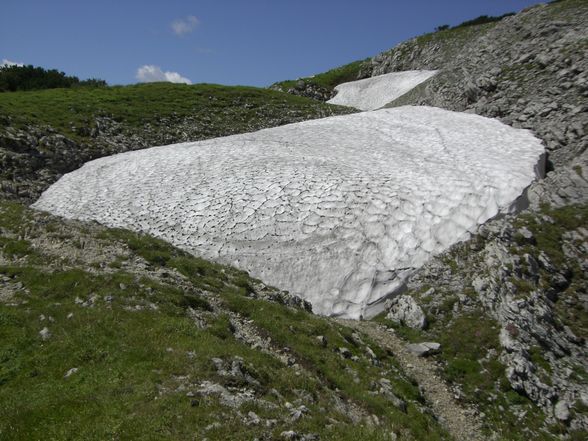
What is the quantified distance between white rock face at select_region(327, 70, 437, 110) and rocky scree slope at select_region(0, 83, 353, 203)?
41.3ft

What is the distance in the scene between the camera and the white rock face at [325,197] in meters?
25.7

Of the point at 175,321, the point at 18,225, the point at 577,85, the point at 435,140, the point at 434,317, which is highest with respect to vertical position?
the point at 577,85

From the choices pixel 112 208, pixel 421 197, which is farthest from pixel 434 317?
pixel 112 208

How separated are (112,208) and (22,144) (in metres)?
14.2

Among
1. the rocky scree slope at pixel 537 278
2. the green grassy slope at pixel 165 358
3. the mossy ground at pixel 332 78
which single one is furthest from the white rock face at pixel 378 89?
the green grassy slope at pixel 165 358

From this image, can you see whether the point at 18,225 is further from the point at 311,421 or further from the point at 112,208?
the point at 311,421

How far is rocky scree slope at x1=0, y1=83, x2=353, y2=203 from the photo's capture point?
40.5 meters

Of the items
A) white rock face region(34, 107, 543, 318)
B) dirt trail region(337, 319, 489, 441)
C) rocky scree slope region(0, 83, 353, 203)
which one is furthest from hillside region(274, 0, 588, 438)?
rocky scree slope region(0, 83, 353, 203)

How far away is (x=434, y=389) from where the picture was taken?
18.5 meters

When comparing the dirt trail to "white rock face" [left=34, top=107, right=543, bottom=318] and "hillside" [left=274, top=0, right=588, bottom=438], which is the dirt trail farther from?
"white rock face" [left=34, top=107, right=543, bottom=318]

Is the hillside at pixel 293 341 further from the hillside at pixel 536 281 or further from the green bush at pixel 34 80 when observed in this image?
the green bush at pixel 34 80

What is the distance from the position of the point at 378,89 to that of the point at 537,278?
2470 inches

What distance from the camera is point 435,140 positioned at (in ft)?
125

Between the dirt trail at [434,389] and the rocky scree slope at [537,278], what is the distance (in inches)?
27.7
